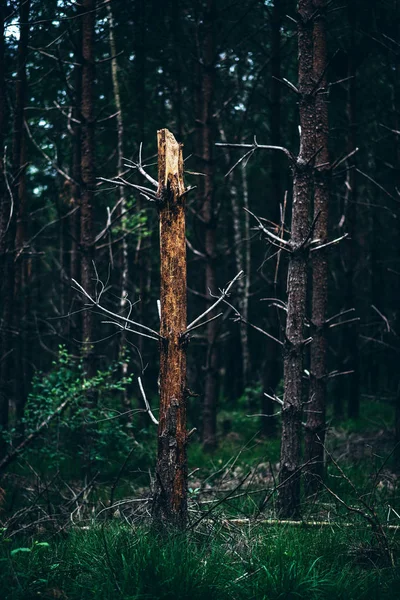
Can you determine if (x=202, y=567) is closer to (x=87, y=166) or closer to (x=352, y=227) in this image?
(x=87, y=166)

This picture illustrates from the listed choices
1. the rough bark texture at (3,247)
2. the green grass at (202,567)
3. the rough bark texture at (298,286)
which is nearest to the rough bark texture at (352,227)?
the rough bark texture at (298,286)

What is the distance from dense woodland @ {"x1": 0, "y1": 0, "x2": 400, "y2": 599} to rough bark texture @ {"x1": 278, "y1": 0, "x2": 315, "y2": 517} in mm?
24

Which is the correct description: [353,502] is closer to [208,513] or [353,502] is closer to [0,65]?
[208,513]

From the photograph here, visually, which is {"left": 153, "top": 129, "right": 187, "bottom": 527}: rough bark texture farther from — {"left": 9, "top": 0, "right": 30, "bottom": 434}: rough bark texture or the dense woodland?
{"left": 9, "top": 0, "right": 30, "bottom": 434}: rough bark texture

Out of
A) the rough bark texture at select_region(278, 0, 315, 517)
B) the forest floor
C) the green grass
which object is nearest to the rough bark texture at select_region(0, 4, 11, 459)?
the forest floor

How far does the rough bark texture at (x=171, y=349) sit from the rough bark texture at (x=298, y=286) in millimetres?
1576

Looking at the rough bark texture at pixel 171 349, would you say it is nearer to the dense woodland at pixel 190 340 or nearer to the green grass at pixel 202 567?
the dense woodland at pixel 190 340

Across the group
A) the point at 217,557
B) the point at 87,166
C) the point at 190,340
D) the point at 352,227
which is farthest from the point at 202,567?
the point at 352,227

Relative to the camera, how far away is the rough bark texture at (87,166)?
9.96 m

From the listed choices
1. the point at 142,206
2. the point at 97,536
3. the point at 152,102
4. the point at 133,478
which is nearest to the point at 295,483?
the point at 97,536

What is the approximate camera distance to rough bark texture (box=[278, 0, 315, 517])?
6.63 metres

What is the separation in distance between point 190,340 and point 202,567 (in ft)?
9.02

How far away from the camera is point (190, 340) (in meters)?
6.88

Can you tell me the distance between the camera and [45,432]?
10367 millimetres
